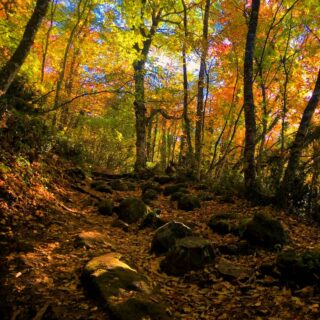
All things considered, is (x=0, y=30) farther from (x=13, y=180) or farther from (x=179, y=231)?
(x=179, y=231)

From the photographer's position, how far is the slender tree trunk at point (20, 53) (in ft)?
23.6

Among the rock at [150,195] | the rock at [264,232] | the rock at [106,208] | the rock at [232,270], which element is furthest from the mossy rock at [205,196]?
the rock at [232,270]

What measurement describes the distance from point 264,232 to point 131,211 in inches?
135

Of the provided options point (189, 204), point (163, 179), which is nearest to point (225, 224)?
point (189, 204)

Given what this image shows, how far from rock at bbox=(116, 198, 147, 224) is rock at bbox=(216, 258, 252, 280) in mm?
3081

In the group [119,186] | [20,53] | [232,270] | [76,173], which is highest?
[20,53]

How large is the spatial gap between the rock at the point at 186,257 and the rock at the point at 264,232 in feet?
3.53

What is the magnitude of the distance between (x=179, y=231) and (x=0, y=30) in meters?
8.14

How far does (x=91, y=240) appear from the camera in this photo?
602 cm

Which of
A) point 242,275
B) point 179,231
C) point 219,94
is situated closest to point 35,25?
point 179,231

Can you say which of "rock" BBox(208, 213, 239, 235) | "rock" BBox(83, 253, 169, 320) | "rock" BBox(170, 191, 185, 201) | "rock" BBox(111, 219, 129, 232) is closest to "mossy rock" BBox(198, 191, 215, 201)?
"rock" BBox(170, 191, 185, 201)

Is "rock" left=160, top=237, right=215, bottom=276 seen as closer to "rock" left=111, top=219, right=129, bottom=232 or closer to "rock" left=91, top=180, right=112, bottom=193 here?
"rock" left=111, top=219, right=129, bottom=232

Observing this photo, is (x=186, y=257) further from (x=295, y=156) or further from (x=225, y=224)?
(x=295, y=156)

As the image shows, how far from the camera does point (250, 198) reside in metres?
9.27
